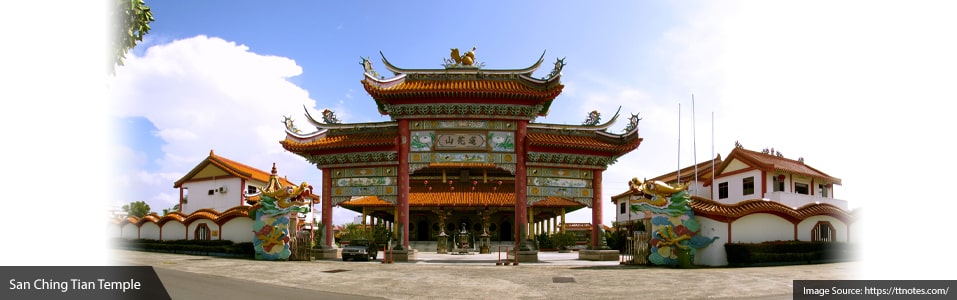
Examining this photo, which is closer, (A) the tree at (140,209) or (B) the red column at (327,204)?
(B) the red column at (327,204)

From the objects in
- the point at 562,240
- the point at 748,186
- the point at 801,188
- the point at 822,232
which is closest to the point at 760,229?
the point at 822,232

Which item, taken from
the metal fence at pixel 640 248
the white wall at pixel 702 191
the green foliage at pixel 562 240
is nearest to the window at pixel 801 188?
the white wall at pixel 702 191

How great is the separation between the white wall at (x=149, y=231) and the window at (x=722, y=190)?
35.9 metres

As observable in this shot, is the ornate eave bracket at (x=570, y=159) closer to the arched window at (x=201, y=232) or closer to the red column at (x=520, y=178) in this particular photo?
the red column at (x=520, y=178)

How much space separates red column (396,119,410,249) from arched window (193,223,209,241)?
11.6 meters

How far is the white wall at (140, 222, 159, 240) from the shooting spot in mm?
37906

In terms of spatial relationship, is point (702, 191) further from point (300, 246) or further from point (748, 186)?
point (300, 246)

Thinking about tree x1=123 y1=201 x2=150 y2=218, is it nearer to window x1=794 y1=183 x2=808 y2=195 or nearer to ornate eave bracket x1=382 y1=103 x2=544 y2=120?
ornate eave bracket x1=382 y1=103 x2=544 y2=120

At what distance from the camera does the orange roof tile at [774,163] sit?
39.8 m

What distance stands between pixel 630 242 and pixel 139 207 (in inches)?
2882

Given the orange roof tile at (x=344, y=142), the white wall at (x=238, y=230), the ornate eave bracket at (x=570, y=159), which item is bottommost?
the white wall at (x=238, y=230)

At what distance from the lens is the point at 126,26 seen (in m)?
10.4

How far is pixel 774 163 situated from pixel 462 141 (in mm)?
22214

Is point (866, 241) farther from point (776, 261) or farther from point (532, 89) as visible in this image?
point (532, 89)
